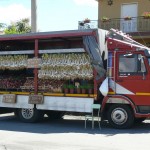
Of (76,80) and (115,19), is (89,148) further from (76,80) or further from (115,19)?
(115,19)

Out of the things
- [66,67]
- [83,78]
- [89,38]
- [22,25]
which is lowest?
[83,78]

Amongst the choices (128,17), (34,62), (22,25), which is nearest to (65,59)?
(34,62)

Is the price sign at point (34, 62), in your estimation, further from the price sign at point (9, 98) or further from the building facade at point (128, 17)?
the building facade at point (128, 17)

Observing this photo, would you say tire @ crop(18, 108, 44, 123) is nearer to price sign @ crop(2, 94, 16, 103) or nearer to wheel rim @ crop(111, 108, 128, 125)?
price sign @ crop(2, 94, 16, 103)

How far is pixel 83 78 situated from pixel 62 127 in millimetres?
1781

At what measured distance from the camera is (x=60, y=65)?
14.4m

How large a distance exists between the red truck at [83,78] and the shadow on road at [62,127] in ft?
1.12

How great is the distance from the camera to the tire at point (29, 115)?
1469cm

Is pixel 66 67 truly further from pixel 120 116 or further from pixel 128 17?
pixel 128 17

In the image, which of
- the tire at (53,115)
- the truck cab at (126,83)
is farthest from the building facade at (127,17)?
the truck cab at (126,83)

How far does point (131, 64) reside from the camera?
43.4 feet

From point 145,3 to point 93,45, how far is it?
13504mm

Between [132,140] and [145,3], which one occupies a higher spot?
[145,3]

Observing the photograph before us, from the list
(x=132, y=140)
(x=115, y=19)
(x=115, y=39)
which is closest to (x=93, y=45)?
(x=115, y=39)
